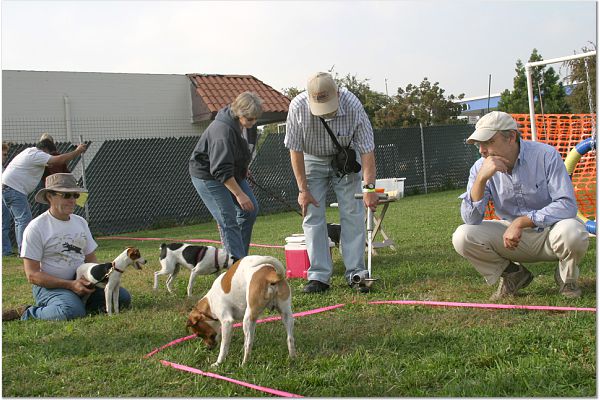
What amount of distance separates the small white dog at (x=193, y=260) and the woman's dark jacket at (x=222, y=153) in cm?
68

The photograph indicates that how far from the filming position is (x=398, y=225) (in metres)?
10.6

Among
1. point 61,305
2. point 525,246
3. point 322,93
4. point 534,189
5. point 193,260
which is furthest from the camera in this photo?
point 193,260

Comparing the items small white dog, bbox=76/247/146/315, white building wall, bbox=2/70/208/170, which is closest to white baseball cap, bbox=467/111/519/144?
small white dog, bbox=76/247/146/315

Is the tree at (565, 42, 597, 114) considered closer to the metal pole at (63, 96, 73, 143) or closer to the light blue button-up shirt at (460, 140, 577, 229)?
the metal pole at (63, 96, 73, 143)

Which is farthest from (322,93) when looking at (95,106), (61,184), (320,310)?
(95,106)

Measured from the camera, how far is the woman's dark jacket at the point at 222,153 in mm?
5637

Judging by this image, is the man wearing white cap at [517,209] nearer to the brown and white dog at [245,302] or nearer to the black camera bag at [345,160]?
the black camera bag at [345,160]

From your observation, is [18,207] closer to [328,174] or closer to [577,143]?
[328,174]

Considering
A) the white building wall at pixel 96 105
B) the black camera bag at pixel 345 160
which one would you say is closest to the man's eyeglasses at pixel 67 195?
the black camera bag at pixel 345 160

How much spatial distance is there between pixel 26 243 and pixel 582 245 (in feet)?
13.0

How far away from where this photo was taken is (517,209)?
15.7ft

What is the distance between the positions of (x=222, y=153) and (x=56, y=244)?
58.5 inches

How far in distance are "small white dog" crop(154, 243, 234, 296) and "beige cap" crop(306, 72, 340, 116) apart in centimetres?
157

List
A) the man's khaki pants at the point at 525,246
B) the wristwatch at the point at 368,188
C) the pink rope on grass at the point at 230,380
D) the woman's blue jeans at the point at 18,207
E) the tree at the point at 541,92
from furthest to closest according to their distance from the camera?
the tree at the point at 541,92, the woman's blue jeans at the point at 18,207, the wristwatch at the point at 368,188, the man's khaki pants at the point at 525,246, the pink rope on grass at the point at 230,380
